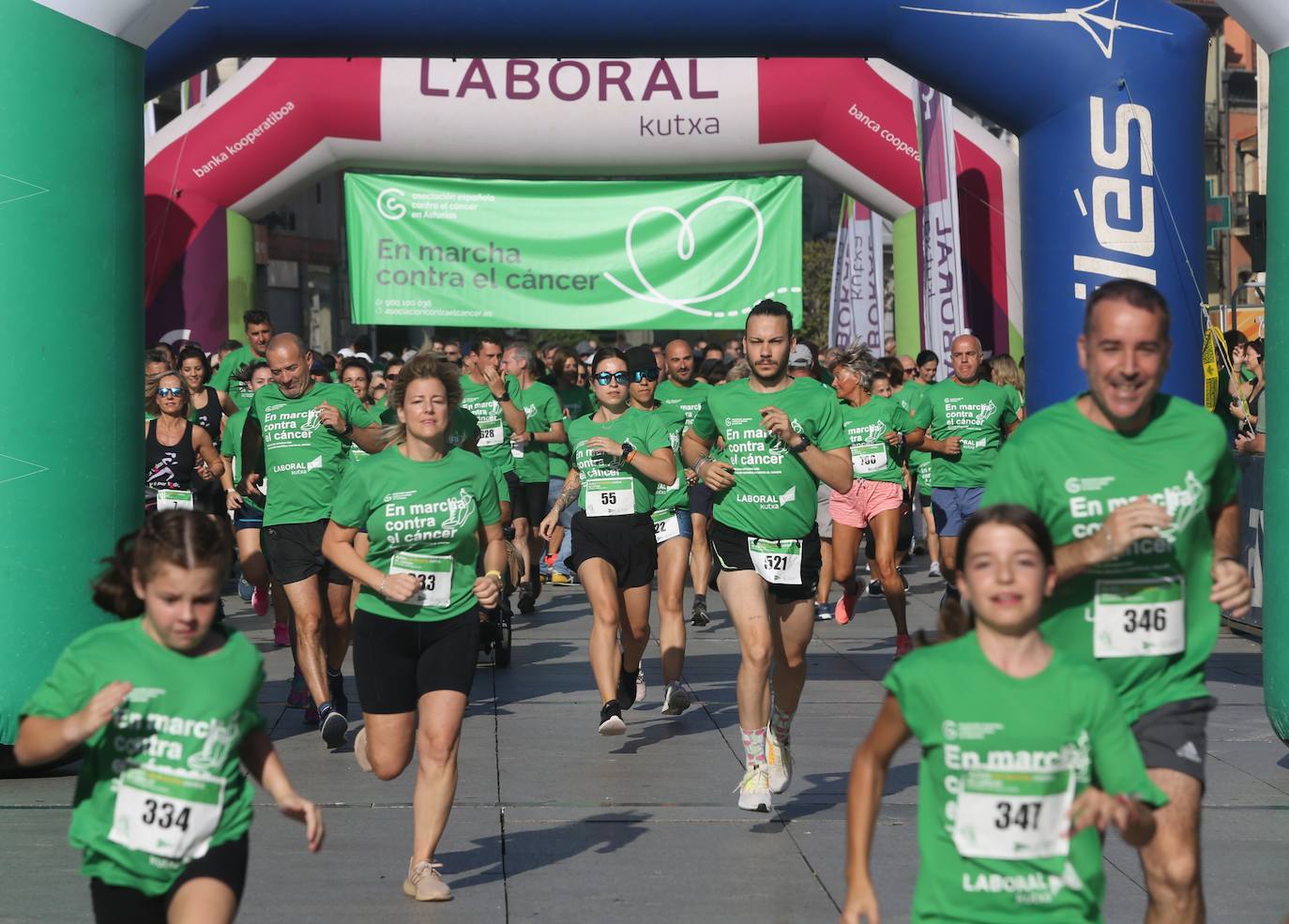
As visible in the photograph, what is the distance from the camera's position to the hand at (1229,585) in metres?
4.17

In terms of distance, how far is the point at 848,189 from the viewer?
16.1m

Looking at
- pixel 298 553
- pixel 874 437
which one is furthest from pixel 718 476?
pixel 874 437

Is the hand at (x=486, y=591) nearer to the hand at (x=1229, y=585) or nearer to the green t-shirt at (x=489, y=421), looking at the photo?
the hand at (x=1229, y=585)

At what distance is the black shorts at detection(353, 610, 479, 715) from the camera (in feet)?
19.9

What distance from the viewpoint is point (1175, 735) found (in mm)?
4238

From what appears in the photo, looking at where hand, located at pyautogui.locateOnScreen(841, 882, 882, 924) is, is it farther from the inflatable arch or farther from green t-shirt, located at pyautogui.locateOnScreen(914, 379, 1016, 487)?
green t-shirt, located at pyautogui.locateOnScreen(914, 379, 1016, 487)

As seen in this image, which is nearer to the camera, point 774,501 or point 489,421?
point 774,501

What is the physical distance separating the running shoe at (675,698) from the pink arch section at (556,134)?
639 centimetres

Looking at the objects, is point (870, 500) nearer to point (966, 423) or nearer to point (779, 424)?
point (966, 423)

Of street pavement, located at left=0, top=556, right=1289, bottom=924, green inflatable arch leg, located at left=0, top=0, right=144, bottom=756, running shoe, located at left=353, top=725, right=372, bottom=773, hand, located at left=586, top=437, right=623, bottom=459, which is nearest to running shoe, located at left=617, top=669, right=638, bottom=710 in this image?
street pavement, located at left=0, top=556, right=1289, bottom=924

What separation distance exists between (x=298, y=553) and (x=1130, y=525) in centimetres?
586

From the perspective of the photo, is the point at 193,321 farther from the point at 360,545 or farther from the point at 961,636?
the point at 961,636

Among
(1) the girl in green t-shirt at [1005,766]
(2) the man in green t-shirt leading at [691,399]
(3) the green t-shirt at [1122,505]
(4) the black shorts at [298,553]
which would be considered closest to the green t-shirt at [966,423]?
(2) the man in green t-shirt leading at [691,399]

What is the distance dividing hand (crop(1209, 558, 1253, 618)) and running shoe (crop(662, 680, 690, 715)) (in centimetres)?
527
